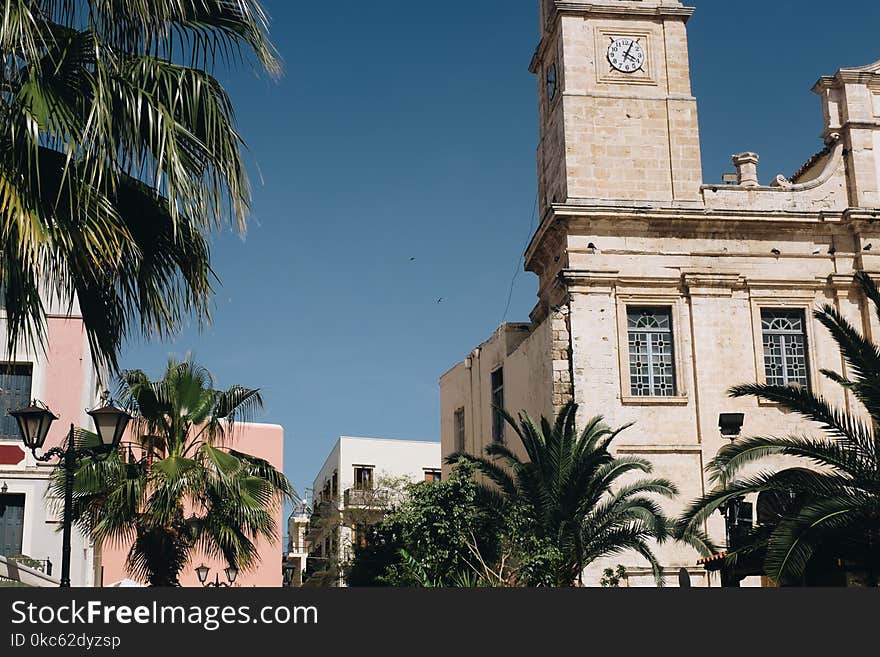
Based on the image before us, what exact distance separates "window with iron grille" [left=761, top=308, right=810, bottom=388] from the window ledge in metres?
2.01

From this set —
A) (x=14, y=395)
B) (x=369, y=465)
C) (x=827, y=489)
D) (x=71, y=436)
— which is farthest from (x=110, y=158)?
(x=369, y=465)

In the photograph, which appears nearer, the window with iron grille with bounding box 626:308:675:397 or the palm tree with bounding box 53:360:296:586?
the palm tree with bounding box 53:360:296:586

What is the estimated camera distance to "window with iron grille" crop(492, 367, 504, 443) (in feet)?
96.0

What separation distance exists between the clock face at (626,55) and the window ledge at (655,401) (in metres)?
7.44

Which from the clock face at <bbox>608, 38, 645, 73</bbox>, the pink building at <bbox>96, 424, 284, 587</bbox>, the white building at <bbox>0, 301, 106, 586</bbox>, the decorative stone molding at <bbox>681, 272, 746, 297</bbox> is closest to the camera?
the white building at <bbox>0, 301, 106, 586</bbox>

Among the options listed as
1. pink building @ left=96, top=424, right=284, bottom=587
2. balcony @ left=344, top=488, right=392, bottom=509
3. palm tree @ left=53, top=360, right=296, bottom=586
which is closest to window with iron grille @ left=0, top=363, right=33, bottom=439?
palm tree @ left=53, top=360, right=296, bottom=586

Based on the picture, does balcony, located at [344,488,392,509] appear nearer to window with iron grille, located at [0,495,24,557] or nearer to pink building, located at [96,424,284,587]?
pink building, located at [96,424,284,587]

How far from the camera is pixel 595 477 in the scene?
63.1 ft

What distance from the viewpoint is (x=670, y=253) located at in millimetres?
24984

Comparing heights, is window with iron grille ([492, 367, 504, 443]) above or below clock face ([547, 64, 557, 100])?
below

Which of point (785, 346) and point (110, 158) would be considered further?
point (785, 346)

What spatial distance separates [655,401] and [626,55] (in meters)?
7.90

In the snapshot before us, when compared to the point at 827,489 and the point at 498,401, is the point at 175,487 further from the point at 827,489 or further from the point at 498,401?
the point at 498,401

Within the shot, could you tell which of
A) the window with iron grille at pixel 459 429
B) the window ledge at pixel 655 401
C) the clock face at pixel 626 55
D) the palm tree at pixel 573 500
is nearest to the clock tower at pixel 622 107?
the clock face at pixel 626 55
